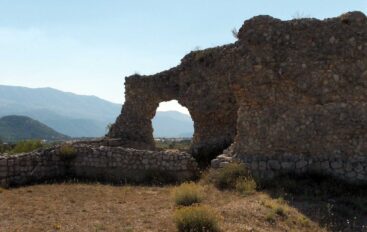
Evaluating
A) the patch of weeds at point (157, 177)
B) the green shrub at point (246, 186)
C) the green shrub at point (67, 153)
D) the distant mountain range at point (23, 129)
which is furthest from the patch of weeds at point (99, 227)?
the distant mountain range at point (23, 129)

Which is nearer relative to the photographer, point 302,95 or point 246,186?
point 246,186

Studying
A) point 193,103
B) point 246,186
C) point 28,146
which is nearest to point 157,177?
point 246,186

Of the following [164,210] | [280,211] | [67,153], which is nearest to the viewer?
[280,211]

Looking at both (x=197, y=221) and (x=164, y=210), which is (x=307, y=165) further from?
(x=197, y=221)

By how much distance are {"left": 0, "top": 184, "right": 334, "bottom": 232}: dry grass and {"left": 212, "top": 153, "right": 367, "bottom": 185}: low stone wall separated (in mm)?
1361

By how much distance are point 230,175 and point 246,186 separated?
0.94 meters

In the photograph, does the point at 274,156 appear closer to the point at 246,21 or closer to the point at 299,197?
the point at 299,197

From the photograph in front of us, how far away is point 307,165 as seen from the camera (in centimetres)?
1296

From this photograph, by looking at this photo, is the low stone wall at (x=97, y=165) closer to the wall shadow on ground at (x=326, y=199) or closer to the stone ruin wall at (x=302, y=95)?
the stone ruin wall at (x=302, y=95)

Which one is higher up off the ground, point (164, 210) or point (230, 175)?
point (230, 175)

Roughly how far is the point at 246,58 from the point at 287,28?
143 cm

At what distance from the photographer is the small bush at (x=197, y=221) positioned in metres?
8.63

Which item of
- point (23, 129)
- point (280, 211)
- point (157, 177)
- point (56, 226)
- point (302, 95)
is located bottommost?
point (56, 226)

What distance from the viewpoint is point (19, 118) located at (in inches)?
7687
